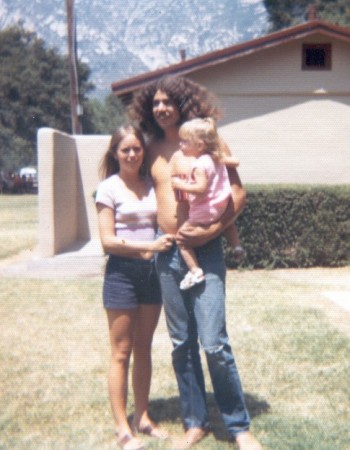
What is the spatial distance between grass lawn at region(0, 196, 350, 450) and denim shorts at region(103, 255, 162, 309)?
844 millimetres

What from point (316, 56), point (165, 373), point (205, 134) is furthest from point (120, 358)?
point (316, 56)

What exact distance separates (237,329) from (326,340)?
2.82 ft

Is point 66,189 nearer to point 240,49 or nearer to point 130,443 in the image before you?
point 240,49

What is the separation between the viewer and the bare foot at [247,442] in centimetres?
390

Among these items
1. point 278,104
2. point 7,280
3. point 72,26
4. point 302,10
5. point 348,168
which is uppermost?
point 302,10

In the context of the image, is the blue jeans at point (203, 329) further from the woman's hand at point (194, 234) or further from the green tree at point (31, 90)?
the green tree at point (31, 90)

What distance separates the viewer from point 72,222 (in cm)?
1286

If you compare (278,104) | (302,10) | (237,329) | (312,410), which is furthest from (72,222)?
(302,10)

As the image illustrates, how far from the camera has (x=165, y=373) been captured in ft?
18.1

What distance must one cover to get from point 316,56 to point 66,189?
5244mm

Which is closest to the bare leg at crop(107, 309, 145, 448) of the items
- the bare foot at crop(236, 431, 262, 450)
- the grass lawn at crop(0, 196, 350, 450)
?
the grass lawn at crop(0, 196, 350, 450)

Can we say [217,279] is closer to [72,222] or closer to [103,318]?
[103,318]

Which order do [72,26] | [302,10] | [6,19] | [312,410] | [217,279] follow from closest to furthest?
[217,279], [312,410], [72,26], [302,10], [6,19]

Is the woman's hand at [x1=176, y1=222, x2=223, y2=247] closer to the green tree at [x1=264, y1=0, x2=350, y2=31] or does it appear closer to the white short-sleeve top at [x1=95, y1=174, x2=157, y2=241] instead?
the white short-sleeve top at [x1=95, y1=174, x2=157, y2=241]
